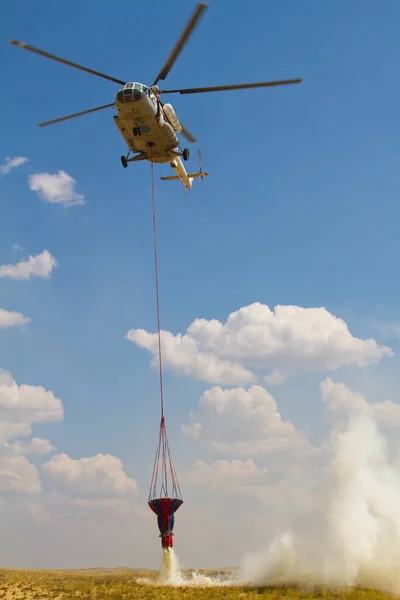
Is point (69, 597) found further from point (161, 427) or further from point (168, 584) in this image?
point (161, 427)

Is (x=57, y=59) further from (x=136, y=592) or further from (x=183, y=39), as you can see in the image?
(x=136, y=592)

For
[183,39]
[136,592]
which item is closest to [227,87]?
[183,39]

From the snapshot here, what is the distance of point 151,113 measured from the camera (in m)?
32.7

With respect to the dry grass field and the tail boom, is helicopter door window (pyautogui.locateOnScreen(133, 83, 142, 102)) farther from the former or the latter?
the dry grass field

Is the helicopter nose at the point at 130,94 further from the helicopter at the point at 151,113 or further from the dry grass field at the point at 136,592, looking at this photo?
the dry grass field at the point at 136,592

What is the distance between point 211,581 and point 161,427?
1170 cm

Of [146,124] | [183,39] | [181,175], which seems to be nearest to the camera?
[183,39]

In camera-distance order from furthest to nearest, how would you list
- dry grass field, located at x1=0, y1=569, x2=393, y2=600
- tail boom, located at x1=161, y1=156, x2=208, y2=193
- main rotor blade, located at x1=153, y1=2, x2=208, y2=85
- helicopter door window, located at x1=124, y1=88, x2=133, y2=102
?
1. tail boom, located at x1=161, y1=156, x2=208, y2=193
2. helicopter door window, located at x1=124, y1=88, x2=133, y2=102
3. dry grass field, located at x1=0, y1=569, x2=393, y2=600
4. main rotor blade, located at x1=153, y1=2, x2=208, y2=85

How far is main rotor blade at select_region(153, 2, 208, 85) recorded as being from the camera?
29222mm

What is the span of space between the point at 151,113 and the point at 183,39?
4.01 metres

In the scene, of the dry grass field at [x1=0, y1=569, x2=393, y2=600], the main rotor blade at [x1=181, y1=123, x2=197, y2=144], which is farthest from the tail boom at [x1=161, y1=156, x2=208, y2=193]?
the dry grass field at [x1=0, y1=569, x2=393, y2=600]

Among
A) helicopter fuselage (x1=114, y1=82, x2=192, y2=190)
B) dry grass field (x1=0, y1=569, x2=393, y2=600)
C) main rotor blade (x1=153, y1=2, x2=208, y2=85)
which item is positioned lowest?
dry grass field (x1=0, y1=569, x2=393, y2=600)

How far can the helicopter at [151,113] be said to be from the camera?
104ft

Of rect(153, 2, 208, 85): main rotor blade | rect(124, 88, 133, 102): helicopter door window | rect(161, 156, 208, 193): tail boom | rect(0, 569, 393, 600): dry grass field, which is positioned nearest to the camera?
rect(153, 2, 208, 85): main rotor blade
